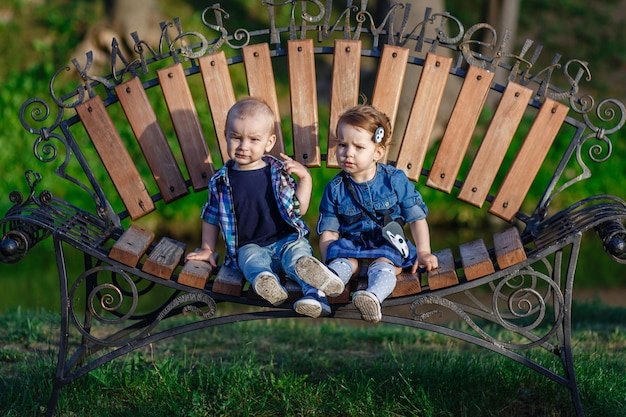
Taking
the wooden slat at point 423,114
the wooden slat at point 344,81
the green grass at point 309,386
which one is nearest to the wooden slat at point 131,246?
the green grass at point 309,386

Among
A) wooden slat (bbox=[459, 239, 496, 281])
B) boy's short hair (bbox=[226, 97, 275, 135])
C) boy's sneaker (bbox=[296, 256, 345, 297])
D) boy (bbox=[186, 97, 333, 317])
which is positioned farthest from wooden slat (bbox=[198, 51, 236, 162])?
wooden slat (bbox=[459, 239, 496, 281])

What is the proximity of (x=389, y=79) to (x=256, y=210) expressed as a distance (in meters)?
0.93

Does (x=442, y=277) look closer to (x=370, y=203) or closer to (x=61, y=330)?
(x=370, y=203)

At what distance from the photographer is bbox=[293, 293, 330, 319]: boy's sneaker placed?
359 cm

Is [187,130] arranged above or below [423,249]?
above

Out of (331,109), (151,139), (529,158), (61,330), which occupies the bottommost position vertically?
(61,330)

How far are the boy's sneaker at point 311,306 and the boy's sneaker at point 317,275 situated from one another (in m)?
0.05

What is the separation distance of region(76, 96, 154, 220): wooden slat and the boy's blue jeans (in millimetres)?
720

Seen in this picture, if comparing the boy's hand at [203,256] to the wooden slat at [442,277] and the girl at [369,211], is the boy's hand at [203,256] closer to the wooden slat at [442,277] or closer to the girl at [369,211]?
the girl at [369,211]

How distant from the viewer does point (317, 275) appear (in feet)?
11.9

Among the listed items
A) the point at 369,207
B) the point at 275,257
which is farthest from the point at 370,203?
the point at 275,257

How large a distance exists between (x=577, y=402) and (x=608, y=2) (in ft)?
39.9

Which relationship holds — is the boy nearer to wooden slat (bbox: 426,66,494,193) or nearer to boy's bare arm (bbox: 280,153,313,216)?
boy's bare arm (bbox: 280,153,313,216)

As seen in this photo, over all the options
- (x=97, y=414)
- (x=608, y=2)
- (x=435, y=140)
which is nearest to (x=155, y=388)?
(x=97, y=414)
